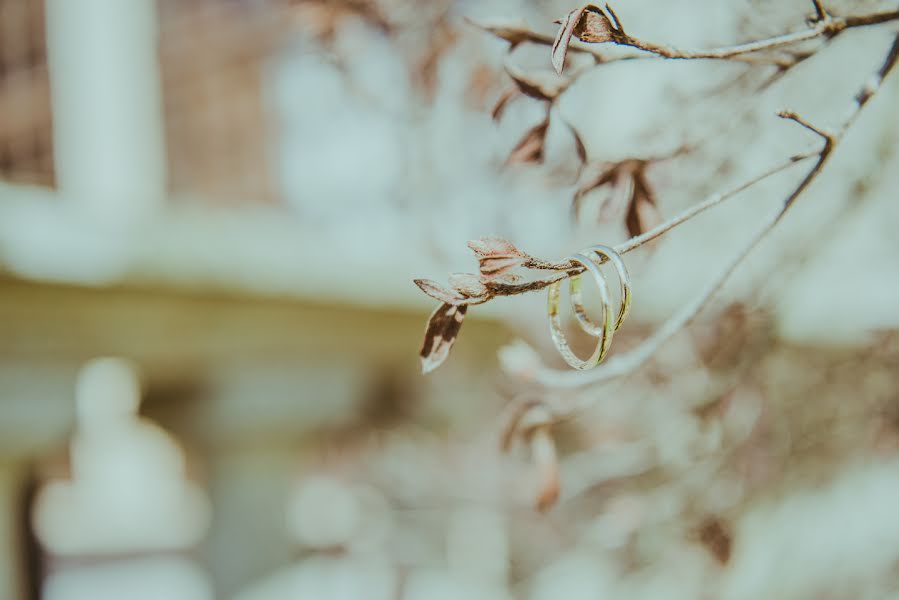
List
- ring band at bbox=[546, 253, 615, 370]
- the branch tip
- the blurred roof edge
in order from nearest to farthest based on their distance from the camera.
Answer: ring band at bbox=[546, 253, 615, 370] < the branch tip < the blurred roof edge

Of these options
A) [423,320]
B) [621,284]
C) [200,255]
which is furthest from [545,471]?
[423,320]

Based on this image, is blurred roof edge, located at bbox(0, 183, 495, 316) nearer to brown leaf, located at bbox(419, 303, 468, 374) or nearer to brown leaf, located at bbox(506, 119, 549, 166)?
brown leaf, located at bbox(506, 119, 549, 166)

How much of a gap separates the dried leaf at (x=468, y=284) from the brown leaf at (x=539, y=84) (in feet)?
1.02

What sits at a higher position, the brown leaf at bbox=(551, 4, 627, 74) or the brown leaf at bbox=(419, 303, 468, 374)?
the brown leaf at bbox=(551, 4, 627, 74)

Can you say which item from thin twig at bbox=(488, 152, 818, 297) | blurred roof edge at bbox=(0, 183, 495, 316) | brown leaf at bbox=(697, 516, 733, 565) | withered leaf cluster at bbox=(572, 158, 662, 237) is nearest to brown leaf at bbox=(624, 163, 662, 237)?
withered leaf cluster at bbox=(572, 158, 662, 237)

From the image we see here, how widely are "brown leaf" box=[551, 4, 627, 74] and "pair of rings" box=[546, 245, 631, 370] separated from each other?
128mm

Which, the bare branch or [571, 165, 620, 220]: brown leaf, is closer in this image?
the bare branch

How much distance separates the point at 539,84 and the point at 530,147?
71 millimetres

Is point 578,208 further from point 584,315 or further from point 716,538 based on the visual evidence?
point 716,538

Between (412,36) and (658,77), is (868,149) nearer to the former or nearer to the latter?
(658,77)

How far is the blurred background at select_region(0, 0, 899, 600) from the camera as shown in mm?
1340

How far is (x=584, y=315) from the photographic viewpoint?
586 millimetres

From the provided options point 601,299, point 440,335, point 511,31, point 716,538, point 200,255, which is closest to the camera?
point 601,299

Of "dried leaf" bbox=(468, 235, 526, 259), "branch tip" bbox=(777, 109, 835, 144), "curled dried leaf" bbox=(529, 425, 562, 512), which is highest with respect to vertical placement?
"branch tip" bbox=(777, 109, 835, 144)
